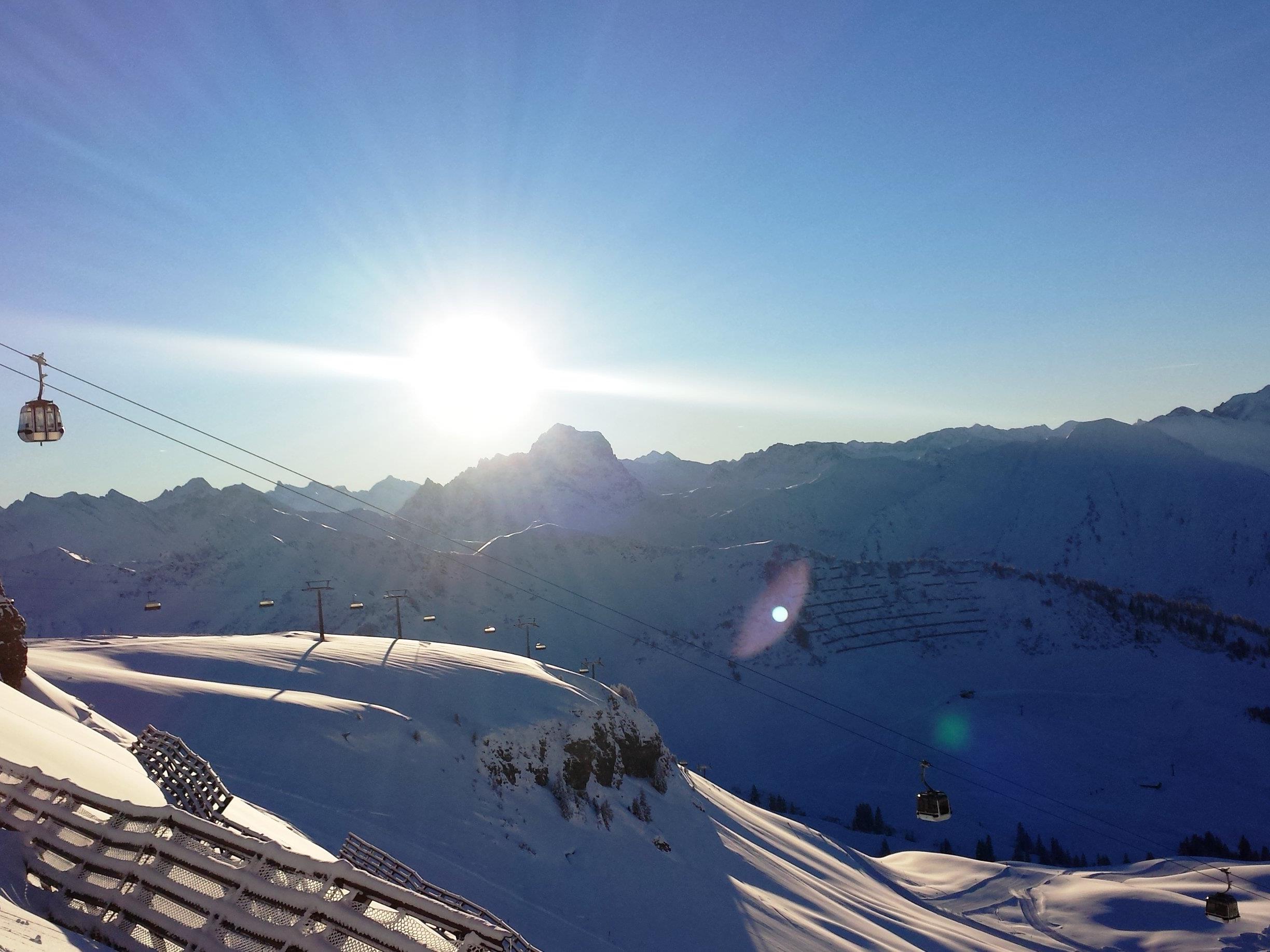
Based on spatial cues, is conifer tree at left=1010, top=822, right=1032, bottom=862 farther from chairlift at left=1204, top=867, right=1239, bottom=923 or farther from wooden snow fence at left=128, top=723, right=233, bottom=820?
wooden snow fence at left=128, top=723, right=233, bottom=820

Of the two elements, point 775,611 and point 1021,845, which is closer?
point 1021,845

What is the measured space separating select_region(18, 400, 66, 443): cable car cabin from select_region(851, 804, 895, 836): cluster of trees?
7208 cm

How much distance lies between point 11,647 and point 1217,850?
90.5 m

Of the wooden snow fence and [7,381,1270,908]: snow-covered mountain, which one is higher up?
the wooden snow fence

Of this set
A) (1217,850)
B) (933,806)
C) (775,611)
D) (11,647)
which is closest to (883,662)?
(775,611)

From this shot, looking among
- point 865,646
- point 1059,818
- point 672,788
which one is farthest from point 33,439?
point 865,646

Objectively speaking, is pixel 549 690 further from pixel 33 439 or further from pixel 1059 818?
pixel 1059 818

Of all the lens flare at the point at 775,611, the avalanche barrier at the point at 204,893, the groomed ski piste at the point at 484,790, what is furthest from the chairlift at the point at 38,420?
the lens flare at the point at 775,611

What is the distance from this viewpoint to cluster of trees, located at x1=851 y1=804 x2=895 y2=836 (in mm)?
72875

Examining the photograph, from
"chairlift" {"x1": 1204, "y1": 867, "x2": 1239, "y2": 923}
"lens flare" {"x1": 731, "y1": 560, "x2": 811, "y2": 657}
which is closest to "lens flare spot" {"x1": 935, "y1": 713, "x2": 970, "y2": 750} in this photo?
"lens flare" {"x1": 731, "y1": 560, "x2": 811, "y2": 657}

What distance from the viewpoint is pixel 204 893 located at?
25.5ft

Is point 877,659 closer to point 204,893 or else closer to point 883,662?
point 883,662

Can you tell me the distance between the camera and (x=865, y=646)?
11162cm

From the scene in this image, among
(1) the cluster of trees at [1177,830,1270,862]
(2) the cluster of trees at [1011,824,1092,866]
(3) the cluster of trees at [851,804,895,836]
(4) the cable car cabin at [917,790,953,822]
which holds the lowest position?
(1) the cluster of trees at [1177,830,1270,862]
